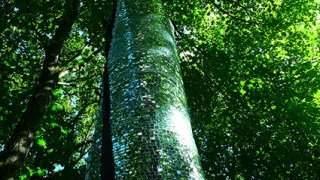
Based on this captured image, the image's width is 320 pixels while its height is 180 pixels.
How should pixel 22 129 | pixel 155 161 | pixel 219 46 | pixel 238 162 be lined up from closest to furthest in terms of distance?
pixel 155 161
pixel 22 129
pixel 238 162
pixel 219 46

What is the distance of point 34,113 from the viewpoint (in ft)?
26.0

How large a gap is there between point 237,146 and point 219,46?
13.6ft

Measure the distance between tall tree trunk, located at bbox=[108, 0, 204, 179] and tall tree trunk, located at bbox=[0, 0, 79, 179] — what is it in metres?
5.49

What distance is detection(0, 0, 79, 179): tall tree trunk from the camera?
22.4 ft

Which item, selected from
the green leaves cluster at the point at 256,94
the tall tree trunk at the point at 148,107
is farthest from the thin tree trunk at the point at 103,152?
the green leaves cluster at the point at 256,94

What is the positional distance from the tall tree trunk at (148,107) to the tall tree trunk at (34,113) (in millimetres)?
5495

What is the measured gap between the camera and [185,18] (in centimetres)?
1149

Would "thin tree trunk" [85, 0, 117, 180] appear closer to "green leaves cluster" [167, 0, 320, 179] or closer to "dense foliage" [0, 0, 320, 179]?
"dense foliage" [0, 0, 320, 179]

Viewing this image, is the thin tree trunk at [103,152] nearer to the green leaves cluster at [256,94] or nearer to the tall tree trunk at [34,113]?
the tall tree trunk at [34,113]

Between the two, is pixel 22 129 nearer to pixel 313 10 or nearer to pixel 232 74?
pixel 232 74

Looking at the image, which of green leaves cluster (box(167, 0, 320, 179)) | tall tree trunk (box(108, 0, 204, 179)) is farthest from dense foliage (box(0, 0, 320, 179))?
tall tree trunk (box(108, 0, 204, 179))

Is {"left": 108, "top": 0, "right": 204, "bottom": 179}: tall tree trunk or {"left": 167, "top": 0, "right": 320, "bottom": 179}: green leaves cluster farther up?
{"left": 167, "top": 0, "right": 320, "bottom": 179}: green leaves cluster

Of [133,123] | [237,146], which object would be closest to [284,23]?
[237,146]

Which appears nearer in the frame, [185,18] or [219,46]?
[185,18]
